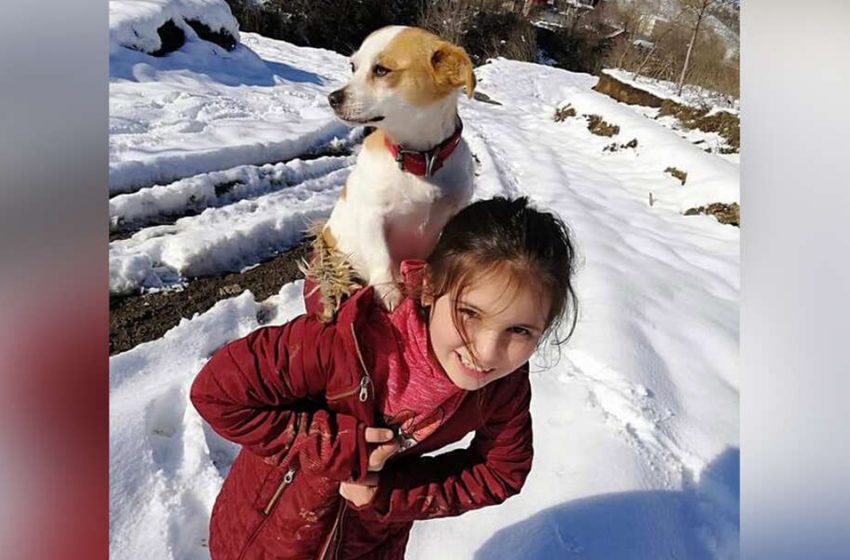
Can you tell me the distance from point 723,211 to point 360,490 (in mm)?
432

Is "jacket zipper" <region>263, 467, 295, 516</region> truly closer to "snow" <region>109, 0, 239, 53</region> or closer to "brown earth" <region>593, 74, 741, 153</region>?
"snow" <region>109, 0, 239, 53</region>

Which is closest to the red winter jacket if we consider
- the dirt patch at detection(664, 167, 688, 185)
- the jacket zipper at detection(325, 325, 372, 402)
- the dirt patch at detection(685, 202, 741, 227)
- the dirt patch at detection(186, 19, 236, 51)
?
the jacket zipper at detection(325, 325, 372, 402)

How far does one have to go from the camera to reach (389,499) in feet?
1.78

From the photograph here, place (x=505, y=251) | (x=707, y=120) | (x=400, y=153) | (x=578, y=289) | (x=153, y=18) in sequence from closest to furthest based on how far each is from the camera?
(x=505, y=251) → (x=400, y=153) → (x=707, y=120) → (x=153, y=18) → (x=578, y=289)

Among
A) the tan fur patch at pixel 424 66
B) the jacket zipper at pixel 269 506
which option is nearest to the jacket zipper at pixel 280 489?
the jacket zipper at pixel 269 506

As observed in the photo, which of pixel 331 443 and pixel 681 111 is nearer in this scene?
pixel 331 443

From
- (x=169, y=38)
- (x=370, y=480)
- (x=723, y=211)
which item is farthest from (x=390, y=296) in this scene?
(x=169, y=38)

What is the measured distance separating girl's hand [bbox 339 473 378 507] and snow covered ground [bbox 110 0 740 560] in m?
0.26

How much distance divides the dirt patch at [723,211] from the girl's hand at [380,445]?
37 cm

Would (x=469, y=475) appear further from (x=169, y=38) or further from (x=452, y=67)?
(x=169, y=38)

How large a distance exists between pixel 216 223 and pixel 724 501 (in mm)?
836

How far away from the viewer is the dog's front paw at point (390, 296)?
486 mm

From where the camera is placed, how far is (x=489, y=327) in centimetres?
43
